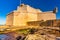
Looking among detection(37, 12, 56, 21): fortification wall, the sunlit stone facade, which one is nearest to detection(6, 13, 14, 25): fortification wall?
the sunlit stone facade

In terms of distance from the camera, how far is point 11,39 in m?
6.83

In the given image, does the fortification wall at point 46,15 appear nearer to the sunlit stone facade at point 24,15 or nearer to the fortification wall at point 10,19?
the sunlit stone facade at point 24,15

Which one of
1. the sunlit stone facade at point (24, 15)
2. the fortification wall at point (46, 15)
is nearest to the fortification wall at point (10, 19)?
the sunlit stone facade at point (24, 15)

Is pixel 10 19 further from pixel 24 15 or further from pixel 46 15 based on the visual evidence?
pixel 46 15

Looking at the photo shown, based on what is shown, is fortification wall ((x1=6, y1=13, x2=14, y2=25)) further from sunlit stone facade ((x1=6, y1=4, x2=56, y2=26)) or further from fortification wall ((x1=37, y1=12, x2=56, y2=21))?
fortification wall ((x1=37, y1=12, x2=56, y2=21))

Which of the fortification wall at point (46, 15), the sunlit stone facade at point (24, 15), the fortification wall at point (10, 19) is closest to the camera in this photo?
the sunlit stone facade at point (24, 15)

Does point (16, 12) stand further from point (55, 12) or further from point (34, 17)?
point (55, 12)

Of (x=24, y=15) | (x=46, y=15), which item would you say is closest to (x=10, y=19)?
(x=24, y=15)

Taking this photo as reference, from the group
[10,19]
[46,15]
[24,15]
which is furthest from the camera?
[46,15]

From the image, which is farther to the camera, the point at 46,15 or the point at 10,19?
the point at 46,15

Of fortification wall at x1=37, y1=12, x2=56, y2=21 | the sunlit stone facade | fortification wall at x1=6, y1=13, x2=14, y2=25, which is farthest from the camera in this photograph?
fortification wall at x1=37, y1=12, x2=56, y2=21

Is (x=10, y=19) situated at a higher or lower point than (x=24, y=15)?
lower

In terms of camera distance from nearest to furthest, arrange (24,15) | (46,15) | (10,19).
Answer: (24,15)
(10,19)
(46,15)

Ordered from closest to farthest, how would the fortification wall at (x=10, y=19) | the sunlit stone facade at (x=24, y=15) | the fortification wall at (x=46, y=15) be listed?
the sunlit stone facade at (x=24, y=15), the fortification wall at (x=10, y=19), the fortification wall at (x=46, y=15)
